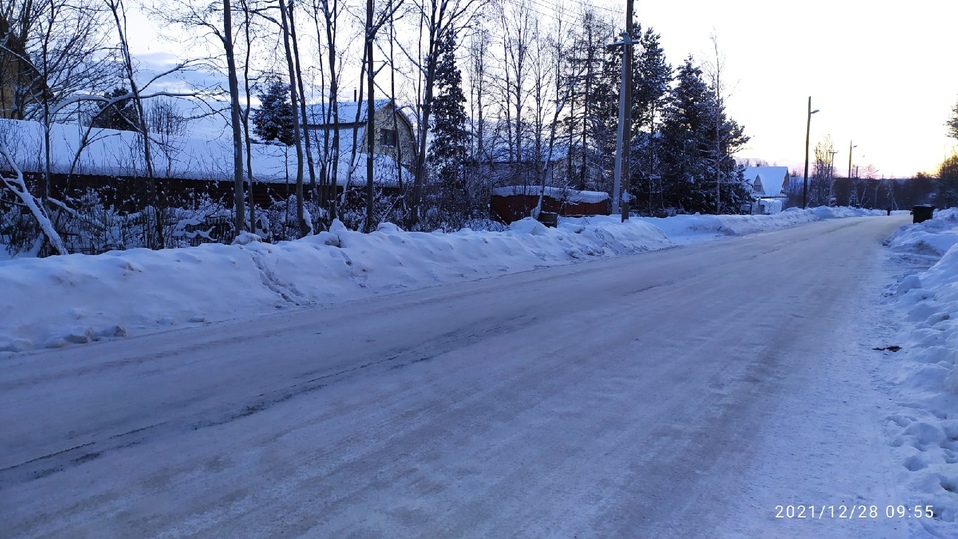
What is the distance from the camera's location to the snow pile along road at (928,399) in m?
3.29

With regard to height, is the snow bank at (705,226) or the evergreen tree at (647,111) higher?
the evergreen tree at (647,111)

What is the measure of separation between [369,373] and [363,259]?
5.62 meters

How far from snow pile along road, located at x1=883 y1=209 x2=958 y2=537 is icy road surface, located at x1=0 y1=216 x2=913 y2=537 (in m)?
0.15

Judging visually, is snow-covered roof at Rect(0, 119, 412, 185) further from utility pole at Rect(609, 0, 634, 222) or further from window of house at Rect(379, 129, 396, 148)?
utility pole at Rect(609, 0, 634, 222)

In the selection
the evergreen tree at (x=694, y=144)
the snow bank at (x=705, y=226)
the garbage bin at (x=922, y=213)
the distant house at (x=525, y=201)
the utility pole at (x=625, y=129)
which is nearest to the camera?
the utility pole at (x=625, y=129)

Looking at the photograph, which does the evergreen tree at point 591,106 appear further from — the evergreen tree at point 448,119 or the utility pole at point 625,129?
the utility pole at point 625,129

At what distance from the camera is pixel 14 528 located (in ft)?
9.19

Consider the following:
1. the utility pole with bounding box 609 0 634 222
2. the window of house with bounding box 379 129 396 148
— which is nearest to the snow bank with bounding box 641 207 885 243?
the utility pole with bounding box 609 0 634 222

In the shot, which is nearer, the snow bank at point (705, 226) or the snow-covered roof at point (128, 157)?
the snow-covered roof at point (128, 157)

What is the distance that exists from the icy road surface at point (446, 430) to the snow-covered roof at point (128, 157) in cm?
1178

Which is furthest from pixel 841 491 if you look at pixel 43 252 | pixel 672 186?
pixel 672 186

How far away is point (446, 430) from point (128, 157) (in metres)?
20.4

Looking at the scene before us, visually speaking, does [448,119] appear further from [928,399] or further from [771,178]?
[771,178]

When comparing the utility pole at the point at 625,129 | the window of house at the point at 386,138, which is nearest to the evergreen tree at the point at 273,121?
the window of house at the point at 386,138
